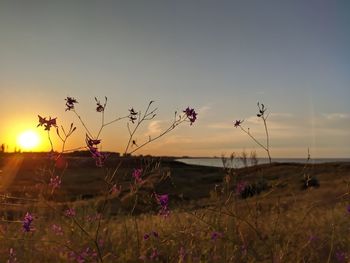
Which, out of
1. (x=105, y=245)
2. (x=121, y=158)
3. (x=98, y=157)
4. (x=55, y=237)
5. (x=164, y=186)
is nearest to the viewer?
(x=98, y=157)

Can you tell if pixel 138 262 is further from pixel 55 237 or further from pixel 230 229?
pixel 55 237

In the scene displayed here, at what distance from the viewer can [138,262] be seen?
509cm

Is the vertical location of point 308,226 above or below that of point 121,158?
below

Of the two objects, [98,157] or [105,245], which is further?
[105,245]

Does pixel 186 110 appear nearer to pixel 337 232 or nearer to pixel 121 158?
pixel 121 158

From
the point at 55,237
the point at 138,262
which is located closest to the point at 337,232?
the point at 138,262

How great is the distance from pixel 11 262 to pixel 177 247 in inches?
75.4

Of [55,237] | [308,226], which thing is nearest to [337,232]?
[308,226]

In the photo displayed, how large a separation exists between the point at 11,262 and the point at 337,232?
15.9 ft

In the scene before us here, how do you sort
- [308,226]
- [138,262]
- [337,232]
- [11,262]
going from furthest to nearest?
[308,226]
[337,232]
[138,262]
[11,262]

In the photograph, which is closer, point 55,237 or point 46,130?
point 46,130

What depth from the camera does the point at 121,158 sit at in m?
4.02

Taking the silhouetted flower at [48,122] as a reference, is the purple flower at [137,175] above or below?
below

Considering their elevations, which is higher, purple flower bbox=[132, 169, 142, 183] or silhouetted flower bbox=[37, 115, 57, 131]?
silhouetted flower bbox=[37, 115, 57, 131]
